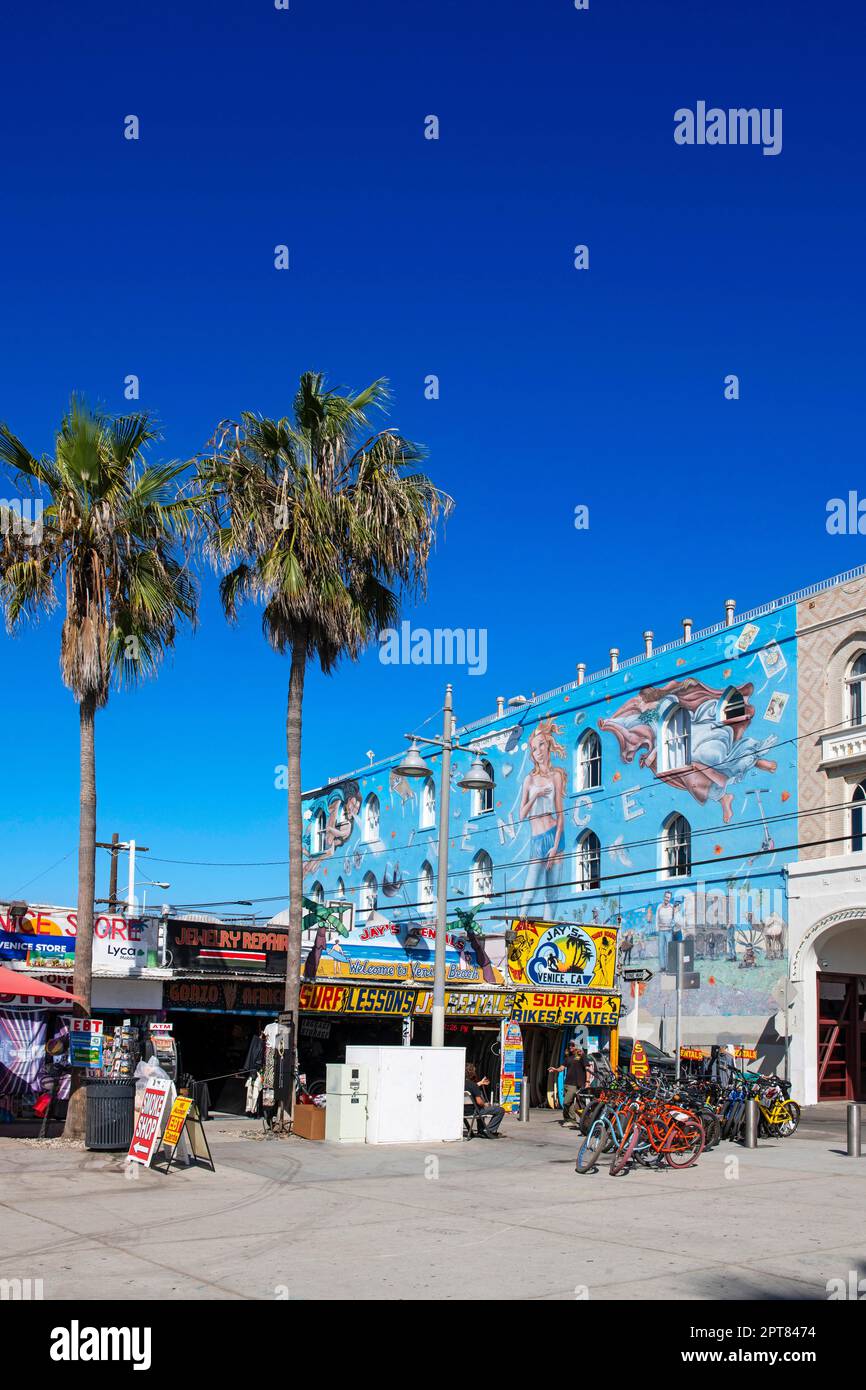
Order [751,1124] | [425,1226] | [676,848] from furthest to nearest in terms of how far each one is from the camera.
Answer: [676,848] → [751,1124] → [425,1226]

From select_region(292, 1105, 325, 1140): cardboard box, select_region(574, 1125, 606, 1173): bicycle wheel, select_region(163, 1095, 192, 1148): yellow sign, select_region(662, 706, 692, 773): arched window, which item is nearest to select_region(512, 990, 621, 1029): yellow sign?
select_region(292, 1105, 325, 1140): cardboard box

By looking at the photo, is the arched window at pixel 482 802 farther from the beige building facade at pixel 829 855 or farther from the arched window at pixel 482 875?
the beige building facade at pixel 829 855

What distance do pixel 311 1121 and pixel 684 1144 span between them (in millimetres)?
6485

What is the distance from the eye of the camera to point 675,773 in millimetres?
40531

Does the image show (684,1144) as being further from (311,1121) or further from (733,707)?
(733,707)

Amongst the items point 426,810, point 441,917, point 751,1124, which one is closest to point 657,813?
point 426,810

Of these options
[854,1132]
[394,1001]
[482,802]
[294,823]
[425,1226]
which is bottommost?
[854,1132]

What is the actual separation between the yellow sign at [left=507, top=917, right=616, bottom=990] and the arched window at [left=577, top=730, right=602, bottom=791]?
1475 cm

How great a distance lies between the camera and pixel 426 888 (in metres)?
53.6

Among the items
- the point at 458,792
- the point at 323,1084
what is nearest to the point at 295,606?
the point at 323,1084

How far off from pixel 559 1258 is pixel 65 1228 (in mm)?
4533

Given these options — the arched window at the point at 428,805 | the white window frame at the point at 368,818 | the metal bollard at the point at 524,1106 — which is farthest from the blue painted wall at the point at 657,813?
the metal bollard at the point at 524,1106

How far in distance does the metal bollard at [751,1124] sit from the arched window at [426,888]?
106 feet
